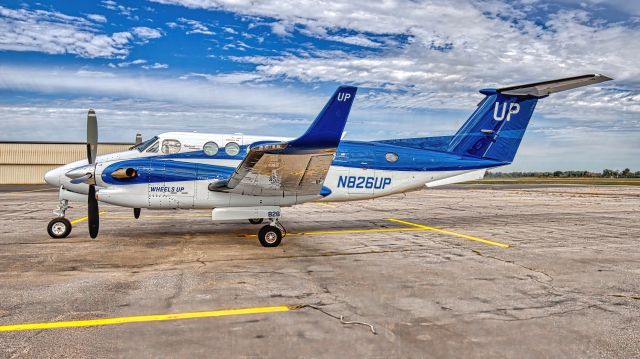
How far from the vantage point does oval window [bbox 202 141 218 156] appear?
38.8 ft

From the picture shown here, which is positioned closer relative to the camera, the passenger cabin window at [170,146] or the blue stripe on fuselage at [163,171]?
the blue stripe on fuselage at [163,171]

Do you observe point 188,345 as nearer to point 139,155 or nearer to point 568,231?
point 139,155

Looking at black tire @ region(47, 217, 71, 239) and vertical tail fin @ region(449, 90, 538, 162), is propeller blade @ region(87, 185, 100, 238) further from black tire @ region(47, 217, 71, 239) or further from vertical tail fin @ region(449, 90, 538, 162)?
vertical tail fin @ region(449, 90, 538, 162)

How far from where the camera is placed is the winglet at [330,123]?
879cm

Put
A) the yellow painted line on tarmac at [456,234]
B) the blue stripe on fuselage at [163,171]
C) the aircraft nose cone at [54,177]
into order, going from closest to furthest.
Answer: the blue stripe on fuselage at [163,171]
the aircraft nose cone at [54,177]
the yellow painted line on tarmac at [456,234]

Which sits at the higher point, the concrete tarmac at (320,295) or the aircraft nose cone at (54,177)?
the aircraft nose cone at (54,177)

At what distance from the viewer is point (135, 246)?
10922mm

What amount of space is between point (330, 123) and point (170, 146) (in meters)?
5.15

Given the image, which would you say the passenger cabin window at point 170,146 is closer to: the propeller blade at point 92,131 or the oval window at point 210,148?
the oval window at point 210,148

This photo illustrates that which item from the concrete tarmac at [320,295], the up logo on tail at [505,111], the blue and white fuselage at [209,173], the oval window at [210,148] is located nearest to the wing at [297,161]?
the blue and white fuselage at [209,173]

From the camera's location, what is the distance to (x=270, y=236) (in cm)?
1092

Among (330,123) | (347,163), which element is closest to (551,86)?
(347,163)

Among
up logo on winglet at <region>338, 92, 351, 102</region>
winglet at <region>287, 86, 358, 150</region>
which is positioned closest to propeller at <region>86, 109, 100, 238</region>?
winglet at <region>287, 86, 358, 150</region>

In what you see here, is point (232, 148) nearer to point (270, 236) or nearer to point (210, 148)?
point (210, 148)
